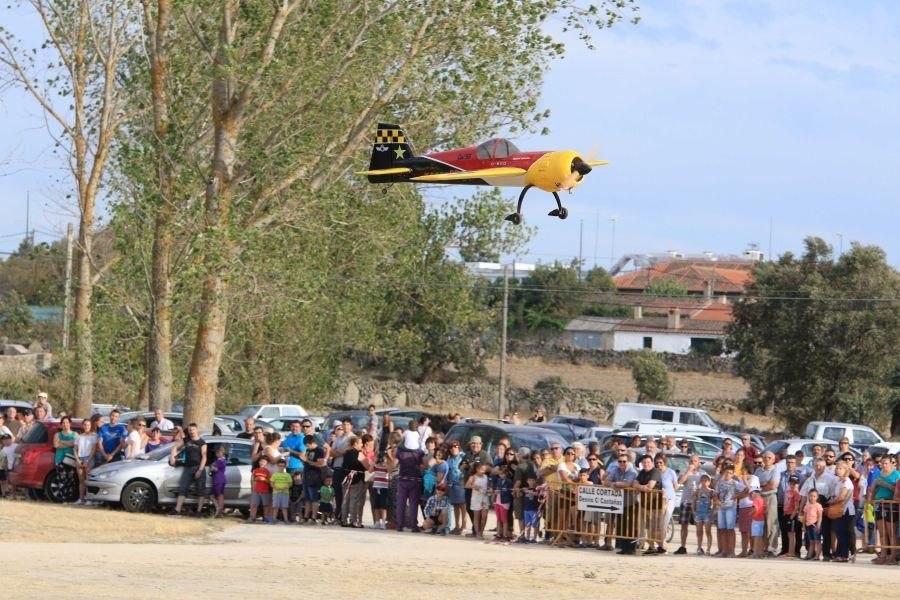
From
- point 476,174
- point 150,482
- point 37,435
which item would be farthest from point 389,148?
point 37,435

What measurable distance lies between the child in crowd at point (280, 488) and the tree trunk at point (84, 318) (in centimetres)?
1509

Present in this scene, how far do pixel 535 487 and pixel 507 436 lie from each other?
4168mm

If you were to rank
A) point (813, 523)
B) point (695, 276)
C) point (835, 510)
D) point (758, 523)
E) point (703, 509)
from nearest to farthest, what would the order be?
point (835, 510) → point (813, 523) → point (758, 523) → point (703, 509) → point (695, 276)

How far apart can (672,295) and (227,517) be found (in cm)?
8483

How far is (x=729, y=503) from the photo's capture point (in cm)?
A: 2089

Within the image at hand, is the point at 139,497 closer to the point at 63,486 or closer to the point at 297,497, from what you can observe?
the point at 63,486

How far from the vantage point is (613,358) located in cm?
7369

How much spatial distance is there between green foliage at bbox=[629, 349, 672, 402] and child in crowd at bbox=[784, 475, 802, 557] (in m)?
40.8

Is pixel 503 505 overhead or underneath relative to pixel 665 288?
underneath

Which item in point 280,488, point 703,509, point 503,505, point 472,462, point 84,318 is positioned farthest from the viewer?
point 84,318

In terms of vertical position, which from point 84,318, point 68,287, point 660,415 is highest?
point 68,287

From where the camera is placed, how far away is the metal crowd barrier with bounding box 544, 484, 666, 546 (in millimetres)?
20703

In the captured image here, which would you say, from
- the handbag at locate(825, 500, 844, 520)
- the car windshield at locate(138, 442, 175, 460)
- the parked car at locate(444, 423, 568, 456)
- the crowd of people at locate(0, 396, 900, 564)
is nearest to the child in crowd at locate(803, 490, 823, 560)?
the crowd of people at locate(0, 396, 900, 564)

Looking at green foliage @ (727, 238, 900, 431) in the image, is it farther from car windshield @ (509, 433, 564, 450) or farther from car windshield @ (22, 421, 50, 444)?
car windshield @ (22, 421, 50, 444)
